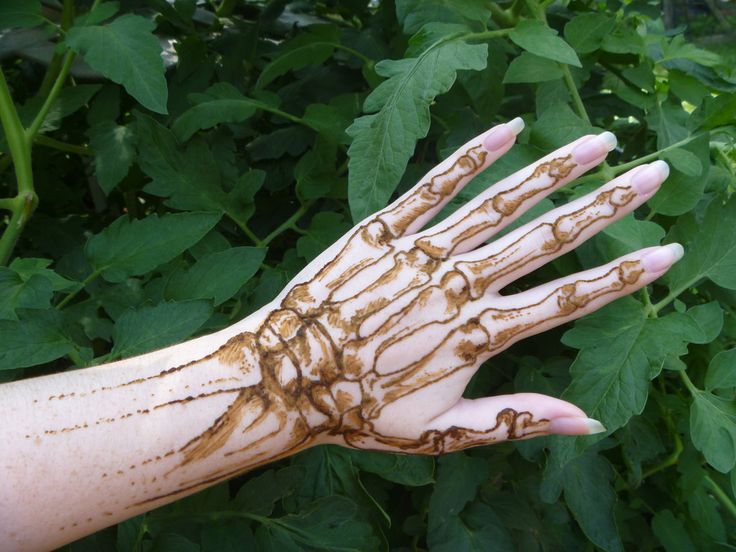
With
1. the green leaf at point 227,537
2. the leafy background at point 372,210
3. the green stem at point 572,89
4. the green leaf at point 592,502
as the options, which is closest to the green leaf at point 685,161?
the leafy background at point 372,210

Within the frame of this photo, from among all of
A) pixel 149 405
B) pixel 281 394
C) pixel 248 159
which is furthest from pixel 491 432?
pixel 248 159

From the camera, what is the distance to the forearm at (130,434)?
79cm

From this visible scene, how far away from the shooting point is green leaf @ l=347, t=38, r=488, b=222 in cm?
92

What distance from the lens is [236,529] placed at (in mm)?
1003

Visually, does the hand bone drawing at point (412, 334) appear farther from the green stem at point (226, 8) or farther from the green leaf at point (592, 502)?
the green stem at point (226, 8)

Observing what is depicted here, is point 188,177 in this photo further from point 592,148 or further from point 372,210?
point 592,148

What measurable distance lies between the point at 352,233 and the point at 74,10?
2.09ft

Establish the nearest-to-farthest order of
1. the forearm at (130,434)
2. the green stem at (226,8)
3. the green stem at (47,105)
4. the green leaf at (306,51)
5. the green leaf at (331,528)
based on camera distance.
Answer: the forearm at (130,434) < the green leaf at (331,528) < the green stem at (47,105) < the green leaf at (306,51) < the green stem at (226,8)

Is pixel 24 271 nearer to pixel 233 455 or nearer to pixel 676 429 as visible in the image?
pixel 233 455

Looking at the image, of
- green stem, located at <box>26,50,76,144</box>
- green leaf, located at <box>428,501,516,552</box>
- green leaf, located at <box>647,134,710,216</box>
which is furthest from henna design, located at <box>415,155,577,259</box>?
green stem, located at <box>26,50,76,144</box>

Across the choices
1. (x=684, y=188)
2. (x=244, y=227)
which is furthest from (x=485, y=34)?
(x=244, y=227)

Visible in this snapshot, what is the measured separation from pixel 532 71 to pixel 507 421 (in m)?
0.43

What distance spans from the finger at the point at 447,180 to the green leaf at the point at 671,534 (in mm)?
589

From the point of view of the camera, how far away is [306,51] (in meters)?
1.23
